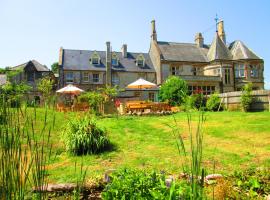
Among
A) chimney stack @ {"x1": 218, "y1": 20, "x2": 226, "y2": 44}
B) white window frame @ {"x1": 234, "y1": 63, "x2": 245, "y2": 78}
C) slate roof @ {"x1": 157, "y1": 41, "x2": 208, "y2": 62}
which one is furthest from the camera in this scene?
chimney stack @ {"x1": 218, "y1": 20, "x2": 226, "y2": 44}

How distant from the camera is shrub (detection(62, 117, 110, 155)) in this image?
8992 millimetres

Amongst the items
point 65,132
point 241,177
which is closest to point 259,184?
point 241,177

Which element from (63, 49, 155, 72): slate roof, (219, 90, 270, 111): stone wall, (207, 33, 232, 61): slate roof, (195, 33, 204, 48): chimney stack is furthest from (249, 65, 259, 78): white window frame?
(219, 90, 270, 111): stone wall

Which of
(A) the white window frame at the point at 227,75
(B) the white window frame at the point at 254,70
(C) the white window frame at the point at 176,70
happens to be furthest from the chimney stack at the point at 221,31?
(C) the white window frame at the point at 176,70

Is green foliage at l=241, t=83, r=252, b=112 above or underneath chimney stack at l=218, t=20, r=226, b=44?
underneath

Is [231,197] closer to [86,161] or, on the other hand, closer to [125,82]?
[86,161]

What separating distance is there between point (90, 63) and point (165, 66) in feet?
32.1

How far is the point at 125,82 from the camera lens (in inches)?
1585

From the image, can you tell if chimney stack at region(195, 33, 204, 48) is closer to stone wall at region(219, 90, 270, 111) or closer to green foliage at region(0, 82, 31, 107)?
stone wall at region(219, 90, 270, 111)

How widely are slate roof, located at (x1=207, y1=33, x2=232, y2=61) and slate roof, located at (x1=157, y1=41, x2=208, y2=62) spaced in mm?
1347

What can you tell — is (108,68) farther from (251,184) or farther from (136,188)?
(136,188)

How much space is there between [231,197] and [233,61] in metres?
38.8

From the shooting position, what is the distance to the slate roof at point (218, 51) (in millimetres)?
40406

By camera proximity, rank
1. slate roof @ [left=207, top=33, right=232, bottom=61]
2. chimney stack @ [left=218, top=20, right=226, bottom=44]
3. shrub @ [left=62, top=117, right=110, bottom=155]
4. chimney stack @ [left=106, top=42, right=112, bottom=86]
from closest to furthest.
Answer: shrub @ [left=62, top=117, right=110, bottom=155], chimney stack @ [left=106, top=42, right=112, bottom=86], slate roof @ [left=207, top=33, right=232, bottom=61], chimney stack @ [left=218, top=20, right=226, bottom=44]
